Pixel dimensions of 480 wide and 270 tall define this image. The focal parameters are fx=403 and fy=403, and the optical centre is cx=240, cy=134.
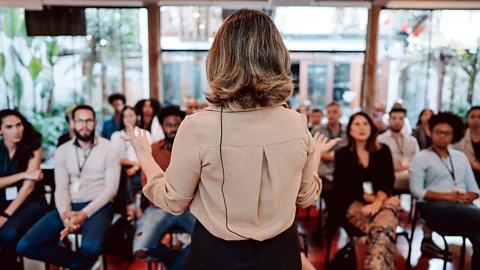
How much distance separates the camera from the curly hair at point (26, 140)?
3217mm

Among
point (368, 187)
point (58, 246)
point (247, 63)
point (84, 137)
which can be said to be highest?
point (247, 63)

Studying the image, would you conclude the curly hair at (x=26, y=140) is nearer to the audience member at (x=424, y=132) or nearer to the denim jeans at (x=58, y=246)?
the denim jeans at (x=58, y=246)

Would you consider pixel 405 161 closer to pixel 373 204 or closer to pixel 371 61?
pixel 373 204

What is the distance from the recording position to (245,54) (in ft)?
3.84

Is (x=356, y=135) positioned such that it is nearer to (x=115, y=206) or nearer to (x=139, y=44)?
(x=115, y=206)

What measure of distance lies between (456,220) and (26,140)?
3.34 m

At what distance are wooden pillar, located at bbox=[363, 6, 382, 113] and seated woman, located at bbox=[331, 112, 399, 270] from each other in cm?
359

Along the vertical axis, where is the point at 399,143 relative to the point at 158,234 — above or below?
above

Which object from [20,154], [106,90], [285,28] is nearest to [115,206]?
[20,154]

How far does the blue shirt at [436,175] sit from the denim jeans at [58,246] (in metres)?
2.38

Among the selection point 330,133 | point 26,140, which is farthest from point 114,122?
point 330,133

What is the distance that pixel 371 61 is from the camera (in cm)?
670

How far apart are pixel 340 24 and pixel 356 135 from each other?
13.7 feet

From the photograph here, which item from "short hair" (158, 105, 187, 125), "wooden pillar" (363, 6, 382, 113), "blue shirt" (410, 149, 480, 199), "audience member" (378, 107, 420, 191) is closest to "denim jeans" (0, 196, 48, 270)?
"short hair" (158, 105, 187, 125)
